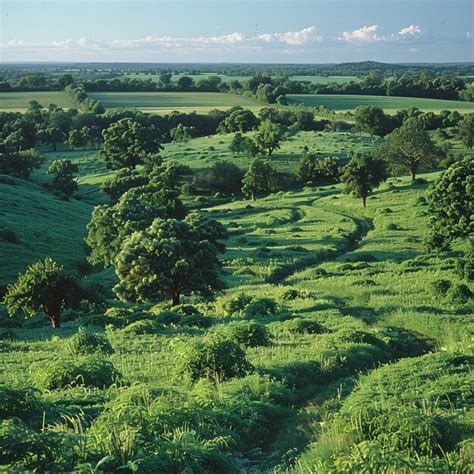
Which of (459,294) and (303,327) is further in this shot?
(459,294)

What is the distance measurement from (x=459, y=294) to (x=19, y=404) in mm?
30779

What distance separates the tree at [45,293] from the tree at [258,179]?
66001 millimetres

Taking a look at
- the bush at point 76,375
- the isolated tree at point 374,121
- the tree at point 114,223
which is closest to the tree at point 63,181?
the tree at point 114,223

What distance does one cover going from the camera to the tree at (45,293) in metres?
39.1

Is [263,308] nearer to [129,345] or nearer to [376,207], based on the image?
[129,345]

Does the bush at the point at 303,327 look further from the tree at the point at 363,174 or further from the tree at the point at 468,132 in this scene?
the tree at the point at 468,132

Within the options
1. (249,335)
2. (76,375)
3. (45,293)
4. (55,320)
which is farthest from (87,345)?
(55,320)

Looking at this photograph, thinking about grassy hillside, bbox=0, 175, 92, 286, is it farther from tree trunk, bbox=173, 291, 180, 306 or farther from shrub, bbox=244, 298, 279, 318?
shrub, bbox=244, 298, 279, 318

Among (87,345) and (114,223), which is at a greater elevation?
(87,345)

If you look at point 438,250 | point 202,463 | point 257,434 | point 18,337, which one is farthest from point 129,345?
point 438,250

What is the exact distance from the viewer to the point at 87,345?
27.6 metres

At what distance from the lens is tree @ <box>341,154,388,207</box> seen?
83562mm

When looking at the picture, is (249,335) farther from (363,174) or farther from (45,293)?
(363,174)

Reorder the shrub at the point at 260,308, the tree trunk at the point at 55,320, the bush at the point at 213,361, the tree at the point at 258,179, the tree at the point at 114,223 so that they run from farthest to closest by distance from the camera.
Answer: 1. the tree at the point at 258,179
2. the tree at the point at 114,223
3. the tree trunk at the point at 55,320
4. the shrub at the point at 260,308
5. the bush at the point at 213,361
